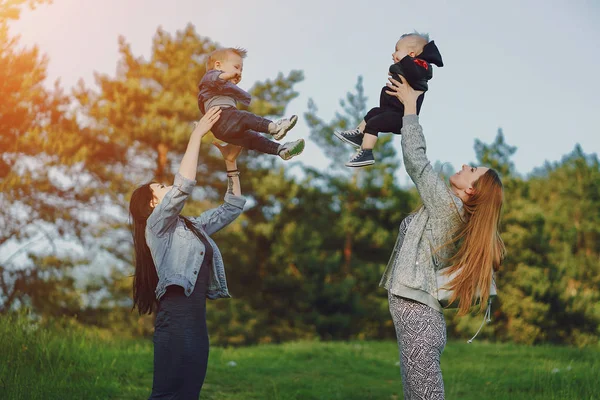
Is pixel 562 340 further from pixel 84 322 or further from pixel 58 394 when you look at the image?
pixel 58 394

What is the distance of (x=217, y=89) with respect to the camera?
359 centimetres

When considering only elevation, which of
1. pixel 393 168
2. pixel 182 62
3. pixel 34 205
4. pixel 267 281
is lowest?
pixel 267 281

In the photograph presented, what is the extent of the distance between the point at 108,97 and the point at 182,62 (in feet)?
7.39

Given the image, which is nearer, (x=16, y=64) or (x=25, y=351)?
(x=25, y=351)

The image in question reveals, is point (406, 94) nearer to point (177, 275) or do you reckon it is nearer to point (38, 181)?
point (177, 275)

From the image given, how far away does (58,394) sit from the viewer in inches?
204

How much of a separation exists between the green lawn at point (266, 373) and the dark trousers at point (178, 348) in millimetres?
2216

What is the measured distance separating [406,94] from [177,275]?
1521 mm

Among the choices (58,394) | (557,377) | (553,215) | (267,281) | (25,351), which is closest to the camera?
(58,394)

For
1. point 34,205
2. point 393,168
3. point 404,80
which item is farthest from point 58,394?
point 393,168

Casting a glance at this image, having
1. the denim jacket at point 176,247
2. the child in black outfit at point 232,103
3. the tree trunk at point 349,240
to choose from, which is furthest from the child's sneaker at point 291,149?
the tree trunk at point 349,240

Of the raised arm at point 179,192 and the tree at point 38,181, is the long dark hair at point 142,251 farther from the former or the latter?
the tree at point 38,181

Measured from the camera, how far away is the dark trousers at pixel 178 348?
10.7 feet

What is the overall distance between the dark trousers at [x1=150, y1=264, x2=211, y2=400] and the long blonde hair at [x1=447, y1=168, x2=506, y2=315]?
1327 mm
